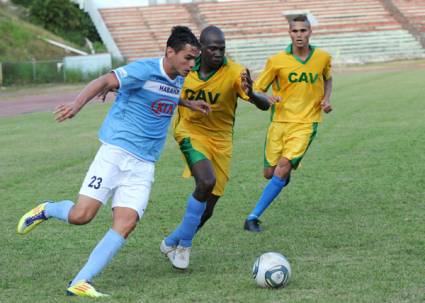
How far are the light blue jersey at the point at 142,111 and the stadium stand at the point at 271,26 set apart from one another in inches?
1465

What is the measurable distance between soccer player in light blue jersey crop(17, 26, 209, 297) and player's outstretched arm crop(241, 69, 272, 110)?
0.68 metres

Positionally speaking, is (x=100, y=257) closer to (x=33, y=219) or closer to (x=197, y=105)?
(x=33, y=219)

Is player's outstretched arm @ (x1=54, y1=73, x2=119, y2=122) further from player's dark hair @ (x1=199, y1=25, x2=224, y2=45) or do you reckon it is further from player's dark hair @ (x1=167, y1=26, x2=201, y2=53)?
player's dark hair @ (x1=199, y1=25, x2=224, y2=45)

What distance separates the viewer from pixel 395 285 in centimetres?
583

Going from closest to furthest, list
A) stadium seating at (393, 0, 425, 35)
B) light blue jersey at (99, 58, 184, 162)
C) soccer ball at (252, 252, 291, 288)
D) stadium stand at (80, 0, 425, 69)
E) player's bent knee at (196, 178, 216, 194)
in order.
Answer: soccer ball at (252, 252, 291, 288) → light blue jersey at (99, 58, 184, 162) → player's bent knee at (196, 178, 216, 194) → stadium stand at (80, 0, 425, 69) → stadium seating at (393, 0, 425, 35)

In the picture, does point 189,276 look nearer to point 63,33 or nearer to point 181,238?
point 181,238

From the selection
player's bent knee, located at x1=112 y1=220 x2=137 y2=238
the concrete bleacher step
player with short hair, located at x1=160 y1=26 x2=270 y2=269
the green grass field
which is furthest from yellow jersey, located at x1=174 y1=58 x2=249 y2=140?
the concrete bleacher step

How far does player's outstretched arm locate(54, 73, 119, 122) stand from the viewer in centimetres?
568

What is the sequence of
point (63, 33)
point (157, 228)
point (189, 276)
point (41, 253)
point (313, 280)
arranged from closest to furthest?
point (313, 280)
point (189, 276)
point (41, 253)
point (157, 228)
point (63, 33)

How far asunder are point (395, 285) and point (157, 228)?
10.2 feet

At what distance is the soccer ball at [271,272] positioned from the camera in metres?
5.84

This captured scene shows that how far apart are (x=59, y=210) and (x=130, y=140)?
0.75 metres

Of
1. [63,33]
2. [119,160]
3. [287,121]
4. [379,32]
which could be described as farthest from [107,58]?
[119,160]

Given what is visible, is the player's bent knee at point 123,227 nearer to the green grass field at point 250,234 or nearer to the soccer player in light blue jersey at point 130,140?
the soccer player in light blue jersey at point 130,140
